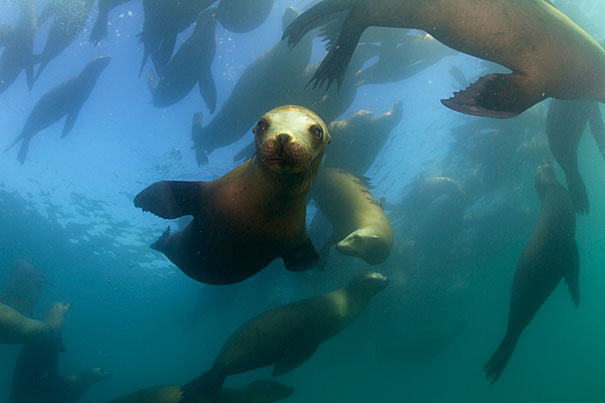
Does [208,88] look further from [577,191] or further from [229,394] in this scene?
[577,191]

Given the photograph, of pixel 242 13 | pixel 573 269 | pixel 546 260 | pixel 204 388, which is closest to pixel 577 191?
pixel 573 269

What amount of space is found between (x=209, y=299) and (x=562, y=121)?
50.0 ft

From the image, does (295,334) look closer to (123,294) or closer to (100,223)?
(100,223)

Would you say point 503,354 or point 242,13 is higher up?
point 242,13

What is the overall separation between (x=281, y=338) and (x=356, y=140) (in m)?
4.45

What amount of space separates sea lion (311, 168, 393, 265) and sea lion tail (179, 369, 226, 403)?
334cm

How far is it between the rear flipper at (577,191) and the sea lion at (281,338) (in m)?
3.96

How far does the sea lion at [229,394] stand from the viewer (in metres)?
5.98

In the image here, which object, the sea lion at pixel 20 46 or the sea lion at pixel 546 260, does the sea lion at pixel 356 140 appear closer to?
the sea lion at pixel 546 260

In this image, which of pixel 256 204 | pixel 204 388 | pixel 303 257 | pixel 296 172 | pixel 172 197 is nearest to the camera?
pixel 296 172

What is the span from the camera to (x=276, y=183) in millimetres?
2232

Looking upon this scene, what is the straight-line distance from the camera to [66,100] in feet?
25.2

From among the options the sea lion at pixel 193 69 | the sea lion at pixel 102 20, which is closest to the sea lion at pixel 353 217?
the sea lion at pixel 193 69

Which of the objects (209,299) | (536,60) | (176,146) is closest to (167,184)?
(536,60)
